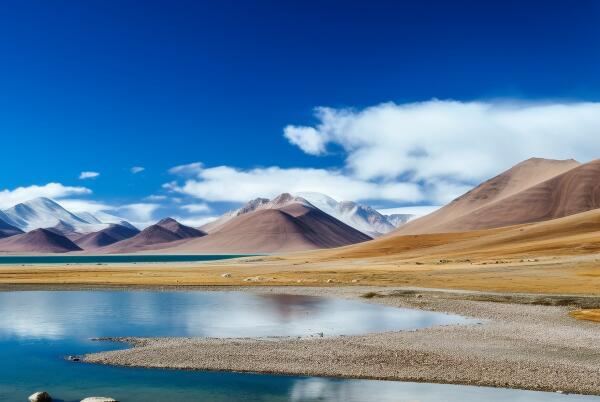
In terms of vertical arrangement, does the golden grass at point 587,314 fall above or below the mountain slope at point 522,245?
below

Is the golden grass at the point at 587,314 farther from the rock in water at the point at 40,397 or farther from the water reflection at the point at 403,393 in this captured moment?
the rock in water at the point at 40,397

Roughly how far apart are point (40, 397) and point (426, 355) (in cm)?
1679

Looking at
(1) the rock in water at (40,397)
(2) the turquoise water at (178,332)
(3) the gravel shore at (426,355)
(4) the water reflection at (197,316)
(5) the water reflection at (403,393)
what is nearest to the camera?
(1) the rock in water at (40,397)

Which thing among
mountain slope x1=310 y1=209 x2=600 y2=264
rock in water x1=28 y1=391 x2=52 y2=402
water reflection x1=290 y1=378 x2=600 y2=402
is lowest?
water reflection x1=290 y1=378 x2=600 y2=402

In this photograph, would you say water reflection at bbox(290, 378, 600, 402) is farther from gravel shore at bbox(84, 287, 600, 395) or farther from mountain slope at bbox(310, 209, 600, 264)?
mountain slope at bbox(310, 209, 600, 264)

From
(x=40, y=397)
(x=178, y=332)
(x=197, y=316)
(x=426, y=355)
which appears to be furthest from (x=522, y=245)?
(x=40, y=397)

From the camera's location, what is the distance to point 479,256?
136 metres

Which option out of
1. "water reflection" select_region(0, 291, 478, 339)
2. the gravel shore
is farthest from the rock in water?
"water reflection" select_region(0, 291, 478, 339)

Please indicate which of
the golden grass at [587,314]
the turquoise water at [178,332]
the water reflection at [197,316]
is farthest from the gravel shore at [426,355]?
the water reflection at [197,316]

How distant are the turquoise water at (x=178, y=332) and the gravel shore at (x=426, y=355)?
1.09 meters

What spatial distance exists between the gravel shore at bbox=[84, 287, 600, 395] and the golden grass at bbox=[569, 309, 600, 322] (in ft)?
6.53

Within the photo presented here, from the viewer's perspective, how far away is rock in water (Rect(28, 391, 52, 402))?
2156 cm

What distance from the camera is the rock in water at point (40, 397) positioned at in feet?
70.7

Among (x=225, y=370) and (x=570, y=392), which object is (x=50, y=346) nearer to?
(x=225, y=370)
